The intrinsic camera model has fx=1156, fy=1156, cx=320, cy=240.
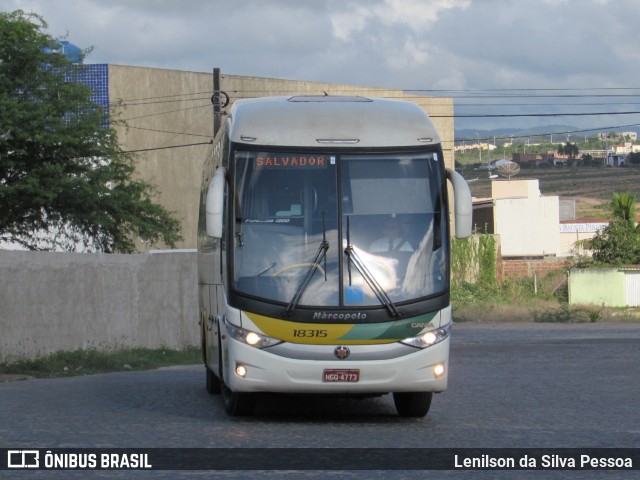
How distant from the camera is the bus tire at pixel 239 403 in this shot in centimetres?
1269

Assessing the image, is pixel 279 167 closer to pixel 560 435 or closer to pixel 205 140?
pixel 560 435

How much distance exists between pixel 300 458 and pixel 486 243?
167 ft

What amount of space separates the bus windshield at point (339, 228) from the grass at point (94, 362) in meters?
8.70

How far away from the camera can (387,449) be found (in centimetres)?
1034

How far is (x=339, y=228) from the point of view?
12188 mm

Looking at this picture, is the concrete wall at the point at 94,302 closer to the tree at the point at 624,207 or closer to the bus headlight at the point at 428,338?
the bus headlight at the point at 428,338

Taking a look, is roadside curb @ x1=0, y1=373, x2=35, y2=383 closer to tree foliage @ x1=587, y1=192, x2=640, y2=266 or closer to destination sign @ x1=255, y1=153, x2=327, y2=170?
destination sign @ x1=255, y1=153, x2=327, y2=170

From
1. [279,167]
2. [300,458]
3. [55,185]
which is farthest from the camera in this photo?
[55,185]

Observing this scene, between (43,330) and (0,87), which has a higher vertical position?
(0,87)

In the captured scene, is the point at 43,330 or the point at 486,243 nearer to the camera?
the point at 43,330

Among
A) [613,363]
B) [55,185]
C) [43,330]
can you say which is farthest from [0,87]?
[613,363]

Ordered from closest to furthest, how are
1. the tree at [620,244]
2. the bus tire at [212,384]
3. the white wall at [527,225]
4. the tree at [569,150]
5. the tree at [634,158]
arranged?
the bus tire at [212,384] < the tree at [620,244] < the white wall at [527,225] < the tree at [634,158] < the tree at [569,150]

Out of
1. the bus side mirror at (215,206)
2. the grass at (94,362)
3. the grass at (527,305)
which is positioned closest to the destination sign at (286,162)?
the bus side mirror at (215,206)

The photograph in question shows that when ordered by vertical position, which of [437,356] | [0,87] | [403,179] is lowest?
[437,356]
